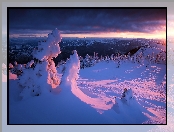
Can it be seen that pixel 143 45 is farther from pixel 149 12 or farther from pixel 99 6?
pixel 99 6

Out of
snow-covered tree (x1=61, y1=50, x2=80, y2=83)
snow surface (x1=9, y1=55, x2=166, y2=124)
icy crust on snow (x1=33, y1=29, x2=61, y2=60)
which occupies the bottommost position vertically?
snow surface (x1=9, y1=55, x2=166, y2=124)

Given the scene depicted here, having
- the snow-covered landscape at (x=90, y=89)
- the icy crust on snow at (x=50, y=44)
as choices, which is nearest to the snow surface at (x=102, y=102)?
the snow-covered landscape at (x=90, y=89)

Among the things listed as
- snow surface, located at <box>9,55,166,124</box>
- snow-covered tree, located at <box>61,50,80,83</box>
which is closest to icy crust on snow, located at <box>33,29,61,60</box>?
snow-covered tree, located at <box>61,50,80,83</box>

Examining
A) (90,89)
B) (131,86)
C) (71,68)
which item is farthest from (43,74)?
(131,86)

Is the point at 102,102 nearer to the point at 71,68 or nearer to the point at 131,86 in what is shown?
the point at 131,86

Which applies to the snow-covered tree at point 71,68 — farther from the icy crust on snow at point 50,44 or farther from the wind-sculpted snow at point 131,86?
the icy crust on snow at point 50,44

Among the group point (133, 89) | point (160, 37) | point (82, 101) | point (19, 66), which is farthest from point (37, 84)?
point (160, 37)

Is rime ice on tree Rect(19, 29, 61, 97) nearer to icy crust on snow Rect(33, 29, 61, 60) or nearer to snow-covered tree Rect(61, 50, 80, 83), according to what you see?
icy crust on snow Rect(33, 29, 61, 60)

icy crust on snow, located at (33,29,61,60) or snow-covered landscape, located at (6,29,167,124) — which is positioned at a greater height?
icy crust on snow, located at (33,29,61,60)
